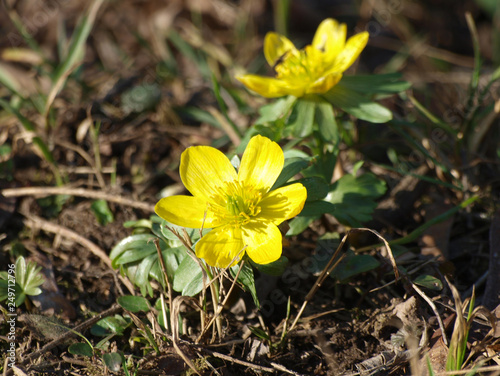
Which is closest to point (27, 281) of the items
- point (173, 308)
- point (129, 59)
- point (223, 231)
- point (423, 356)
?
point (173, 308)

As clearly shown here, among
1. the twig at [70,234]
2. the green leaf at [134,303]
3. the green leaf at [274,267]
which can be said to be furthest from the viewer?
the twig at [70,234]

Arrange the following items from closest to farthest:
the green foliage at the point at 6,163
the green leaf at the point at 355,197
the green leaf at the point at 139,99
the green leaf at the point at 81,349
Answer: the green leaf at the point at 81,349
the green leaf at the point at 355,197
the green foliage at the point at 6,163
the green leaf at the point at 139,99

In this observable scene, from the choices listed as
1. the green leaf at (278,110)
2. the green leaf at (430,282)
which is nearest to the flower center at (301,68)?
the green leaf at (278,110)

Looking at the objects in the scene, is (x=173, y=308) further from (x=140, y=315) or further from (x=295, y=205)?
(x=295, y=205)

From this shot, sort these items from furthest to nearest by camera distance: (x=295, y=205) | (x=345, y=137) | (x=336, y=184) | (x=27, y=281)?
(x=345, y=137) < (x=336, y=184) < (x=27, y=281) < (x=295, y=205)

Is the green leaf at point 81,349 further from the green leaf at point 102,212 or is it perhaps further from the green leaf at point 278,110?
the green leaf at point 278,110
